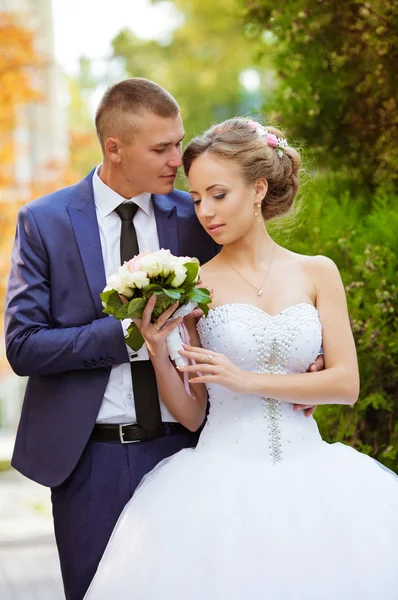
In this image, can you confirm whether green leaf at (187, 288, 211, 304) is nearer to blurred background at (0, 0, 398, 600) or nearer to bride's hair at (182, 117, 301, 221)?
bride's hair at (182, 117, 301, 221)

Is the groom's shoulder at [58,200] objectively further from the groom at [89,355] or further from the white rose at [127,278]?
the white rose at [127,278]

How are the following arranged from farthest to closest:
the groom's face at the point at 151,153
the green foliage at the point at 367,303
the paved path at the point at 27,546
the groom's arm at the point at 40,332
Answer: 1. the paved path at the point at 27,546
2. the green foliage at the point at 367,303
3. the groom's face at the point at 151,153
4. the groom's arm at the point at 40,332

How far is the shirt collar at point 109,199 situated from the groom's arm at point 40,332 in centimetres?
28

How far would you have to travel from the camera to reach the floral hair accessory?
3389 millimetres

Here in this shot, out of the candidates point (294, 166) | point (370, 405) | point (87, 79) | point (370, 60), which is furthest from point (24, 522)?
point (87, 79)

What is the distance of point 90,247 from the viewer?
3.48 meters

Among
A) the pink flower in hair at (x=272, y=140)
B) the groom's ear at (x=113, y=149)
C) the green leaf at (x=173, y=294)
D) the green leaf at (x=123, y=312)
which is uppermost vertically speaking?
the pink flower in hair at (x=272, y=140)

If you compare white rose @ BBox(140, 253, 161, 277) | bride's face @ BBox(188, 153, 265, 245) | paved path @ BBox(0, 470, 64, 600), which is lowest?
paved path @ BBox(0, 470, 64, 600)

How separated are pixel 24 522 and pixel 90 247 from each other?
17.7ft

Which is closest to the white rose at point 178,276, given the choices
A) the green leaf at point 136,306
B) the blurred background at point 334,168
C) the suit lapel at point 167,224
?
the green leaf at point 136,306

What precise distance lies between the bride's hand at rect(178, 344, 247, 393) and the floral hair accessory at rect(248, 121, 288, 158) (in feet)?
2.72

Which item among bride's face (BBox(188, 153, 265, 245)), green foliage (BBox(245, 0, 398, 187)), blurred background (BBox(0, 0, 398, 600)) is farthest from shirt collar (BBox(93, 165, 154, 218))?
green foliage (BBox(245, 0, 398, 187))

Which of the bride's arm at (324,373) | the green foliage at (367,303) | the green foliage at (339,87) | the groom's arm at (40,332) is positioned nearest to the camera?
the bride's arm at (324,373)

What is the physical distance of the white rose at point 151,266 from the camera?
9.41ft
